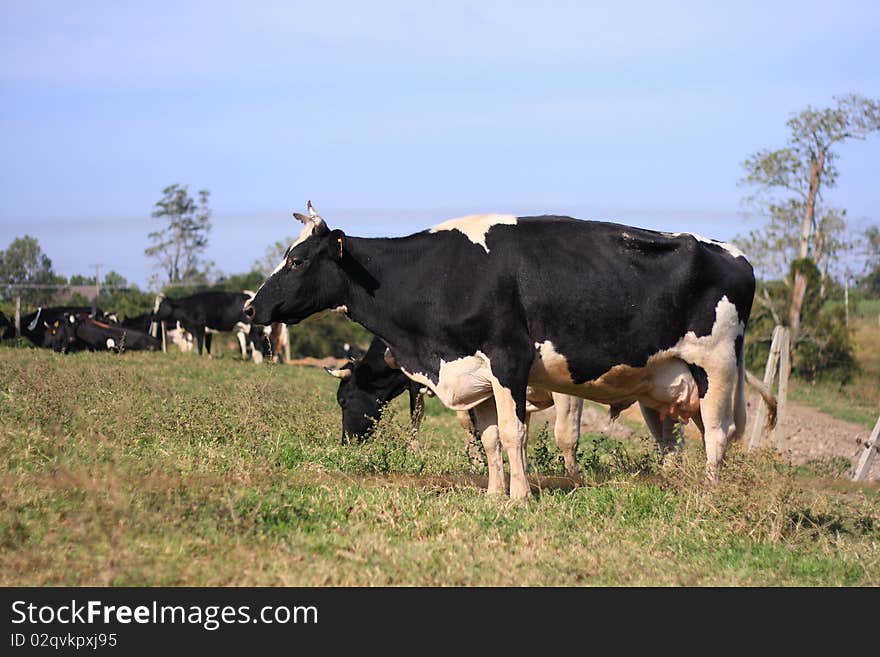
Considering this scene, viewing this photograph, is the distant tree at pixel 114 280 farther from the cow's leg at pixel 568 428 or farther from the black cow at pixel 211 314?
the cow's leg at pixel 568 428

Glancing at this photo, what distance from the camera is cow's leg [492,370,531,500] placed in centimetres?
966

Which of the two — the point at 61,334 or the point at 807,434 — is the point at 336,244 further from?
the point at 61,334

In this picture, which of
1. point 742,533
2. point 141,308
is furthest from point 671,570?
point 141,308

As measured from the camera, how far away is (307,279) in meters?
10.4

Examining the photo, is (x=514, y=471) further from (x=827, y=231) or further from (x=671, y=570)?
(x=827, y=231)

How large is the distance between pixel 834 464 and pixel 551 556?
1150cm

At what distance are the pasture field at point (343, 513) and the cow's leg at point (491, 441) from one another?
271mm

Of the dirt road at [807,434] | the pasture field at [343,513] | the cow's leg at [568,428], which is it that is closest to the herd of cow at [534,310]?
the pasture field at [343,513]

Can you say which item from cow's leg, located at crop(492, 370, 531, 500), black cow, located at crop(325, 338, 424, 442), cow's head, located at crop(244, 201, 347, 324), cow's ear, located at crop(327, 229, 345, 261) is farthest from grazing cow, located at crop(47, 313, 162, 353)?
cow's leg, located at crop(492, 370, 531, 500)

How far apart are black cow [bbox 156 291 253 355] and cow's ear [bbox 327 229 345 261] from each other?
21524 mm

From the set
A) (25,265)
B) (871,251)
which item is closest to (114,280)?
(25,265)

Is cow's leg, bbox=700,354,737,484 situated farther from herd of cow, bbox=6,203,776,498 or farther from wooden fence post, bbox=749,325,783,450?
wooden fence post, bbox=749,325,783,450

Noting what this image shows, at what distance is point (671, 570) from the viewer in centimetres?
777

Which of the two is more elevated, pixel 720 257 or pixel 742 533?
pixel 720 257
